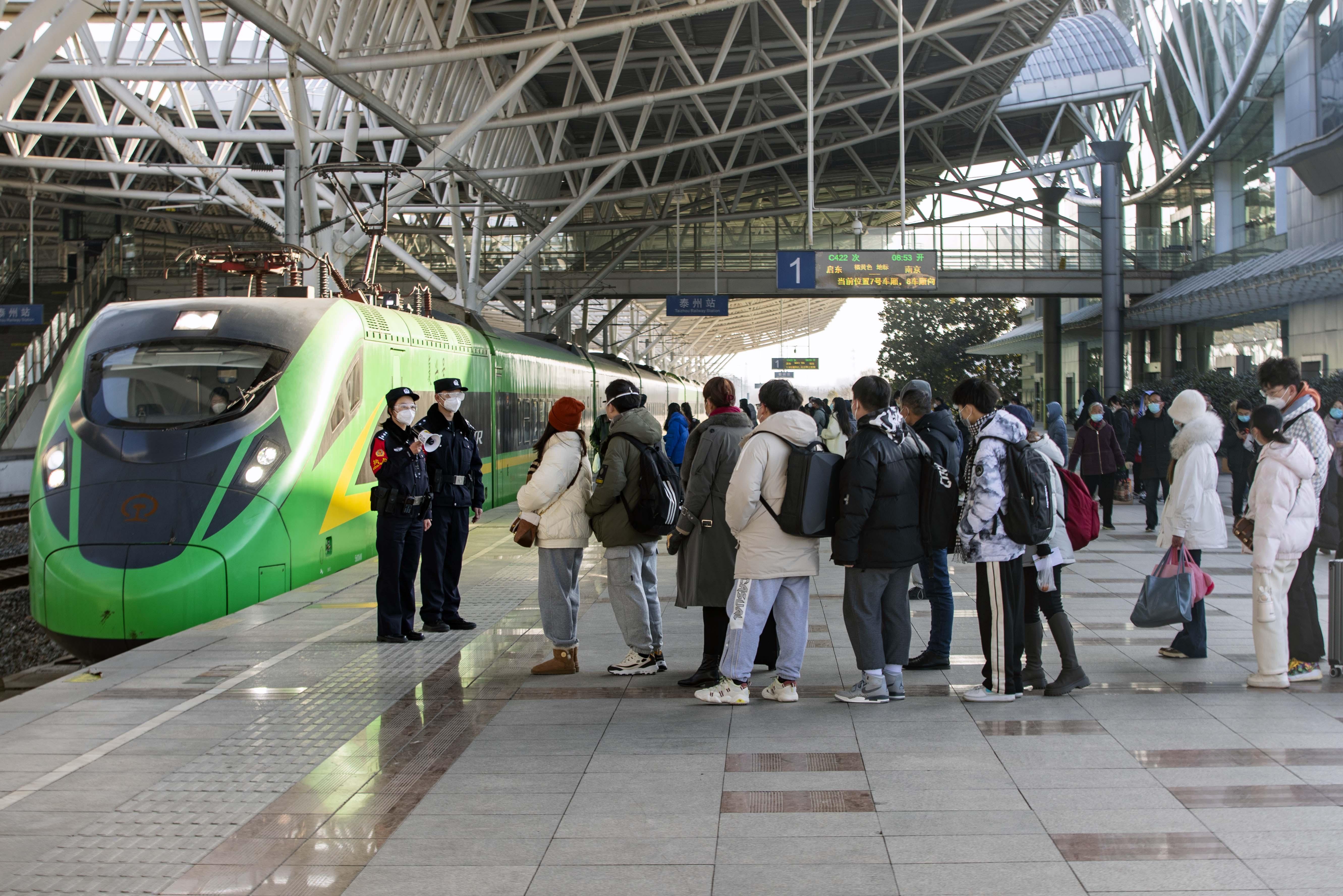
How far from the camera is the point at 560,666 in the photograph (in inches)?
286

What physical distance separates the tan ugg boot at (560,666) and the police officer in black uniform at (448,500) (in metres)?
1.64

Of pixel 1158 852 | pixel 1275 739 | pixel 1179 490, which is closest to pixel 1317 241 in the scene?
pixel 1179 490

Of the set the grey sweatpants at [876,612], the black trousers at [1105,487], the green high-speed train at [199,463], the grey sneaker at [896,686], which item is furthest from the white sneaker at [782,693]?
the black trousers at [1105,487]

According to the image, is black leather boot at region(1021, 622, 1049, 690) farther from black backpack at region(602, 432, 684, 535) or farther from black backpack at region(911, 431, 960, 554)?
black backpack at region(602, 432, 684, 535)

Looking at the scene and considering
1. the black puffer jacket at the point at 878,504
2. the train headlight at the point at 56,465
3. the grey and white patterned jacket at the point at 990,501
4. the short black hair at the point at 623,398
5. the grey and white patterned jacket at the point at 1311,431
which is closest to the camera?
the black puffer jacket at the point at 878,504

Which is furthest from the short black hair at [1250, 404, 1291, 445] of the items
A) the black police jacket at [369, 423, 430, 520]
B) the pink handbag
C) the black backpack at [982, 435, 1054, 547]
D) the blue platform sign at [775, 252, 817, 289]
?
the blue platform sign at [775, 252, 817, 289]

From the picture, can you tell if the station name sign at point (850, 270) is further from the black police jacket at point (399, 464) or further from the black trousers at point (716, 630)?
the black trousers at point (716, 630)

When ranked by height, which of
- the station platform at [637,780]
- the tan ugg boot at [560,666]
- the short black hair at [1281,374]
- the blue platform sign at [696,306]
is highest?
the blue platform sign at [696,306]

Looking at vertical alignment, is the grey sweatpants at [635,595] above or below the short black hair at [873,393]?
below

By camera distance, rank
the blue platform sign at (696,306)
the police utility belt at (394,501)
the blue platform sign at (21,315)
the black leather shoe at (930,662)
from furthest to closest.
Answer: the blue platform sign at (696,306) → the blue platform sign at (21,315) → the police utility belt at (394,501) → the black leather shoe at (930,662)

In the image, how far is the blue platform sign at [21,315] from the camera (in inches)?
1416

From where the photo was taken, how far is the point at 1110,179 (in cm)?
3959

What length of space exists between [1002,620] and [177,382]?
6.83 m

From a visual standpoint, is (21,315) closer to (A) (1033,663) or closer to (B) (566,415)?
(B) (566,415)
